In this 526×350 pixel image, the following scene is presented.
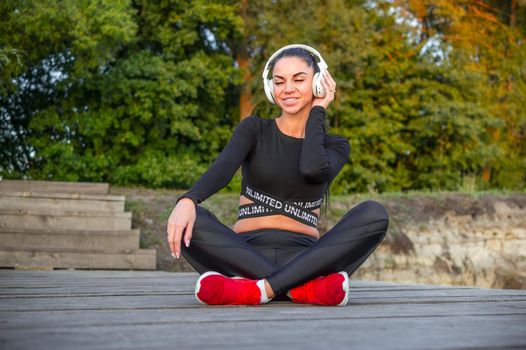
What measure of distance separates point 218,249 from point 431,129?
14624 millimetres

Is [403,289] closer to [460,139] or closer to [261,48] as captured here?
[261,48]

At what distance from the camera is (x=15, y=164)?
1417 cm

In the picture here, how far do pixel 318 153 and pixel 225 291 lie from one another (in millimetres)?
833

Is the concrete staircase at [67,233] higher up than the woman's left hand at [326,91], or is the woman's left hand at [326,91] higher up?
the woman's left hand at [326,91]

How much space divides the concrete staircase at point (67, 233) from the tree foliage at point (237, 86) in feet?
13.3

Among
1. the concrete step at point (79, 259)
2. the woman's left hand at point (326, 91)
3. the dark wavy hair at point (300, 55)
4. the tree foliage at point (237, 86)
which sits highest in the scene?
the tree foliage at point (237, 86)

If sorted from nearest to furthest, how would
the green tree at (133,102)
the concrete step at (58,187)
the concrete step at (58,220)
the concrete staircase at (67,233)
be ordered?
the concrete staircase at (67,233) → the concrete step at (58,220) → the concrete step at (58,187) → the green tree at (133,102)

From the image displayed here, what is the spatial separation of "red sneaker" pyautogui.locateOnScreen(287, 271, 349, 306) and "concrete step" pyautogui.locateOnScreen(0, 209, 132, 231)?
4.87 metres

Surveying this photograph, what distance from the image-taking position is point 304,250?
10.8 feet

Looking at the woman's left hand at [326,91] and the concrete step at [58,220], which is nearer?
the woman's left hand at [326,91]

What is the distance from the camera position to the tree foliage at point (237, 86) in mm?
13484

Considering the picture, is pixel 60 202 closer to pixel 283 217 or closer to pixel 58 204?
pixel 58 204

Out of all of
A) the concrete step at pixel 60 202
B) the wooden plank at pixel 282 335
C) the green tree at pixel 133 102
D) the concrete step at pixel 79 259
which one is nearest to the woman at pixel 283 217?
the wooden plank at pixel 282 335

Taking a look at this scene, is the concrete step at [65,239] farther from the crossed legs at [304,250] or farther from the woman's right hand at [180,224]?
the woman's right hand at [180,224]
